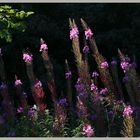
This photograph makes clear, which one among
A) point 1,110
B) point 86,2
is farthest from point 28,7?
point 1,110

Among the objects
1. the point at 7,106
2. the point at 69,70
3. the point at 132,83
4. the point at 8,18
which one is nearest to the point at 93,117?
the point at 132,83

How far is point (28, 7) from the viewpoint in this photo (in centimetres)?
887

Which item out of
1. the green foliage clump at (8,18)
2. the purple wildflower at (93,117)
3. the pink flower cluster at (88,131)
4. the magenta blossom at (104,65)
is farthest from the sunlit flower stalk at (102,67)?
the pink flower cluster at (88,131)

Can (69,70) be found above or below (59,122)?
above

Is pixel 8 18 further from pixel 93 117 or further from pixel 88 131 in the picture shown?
pixel 88 131

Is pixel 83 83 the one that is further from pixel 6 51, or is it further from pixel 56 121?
pixel 6 51

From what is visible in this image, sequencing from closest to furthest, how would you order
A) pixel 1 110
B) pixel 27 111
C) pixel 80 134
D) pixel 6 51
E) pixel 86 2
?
pixel 80 134, pixel 27 111, pixel 1 110, pixel 6 51, pixel 86 2

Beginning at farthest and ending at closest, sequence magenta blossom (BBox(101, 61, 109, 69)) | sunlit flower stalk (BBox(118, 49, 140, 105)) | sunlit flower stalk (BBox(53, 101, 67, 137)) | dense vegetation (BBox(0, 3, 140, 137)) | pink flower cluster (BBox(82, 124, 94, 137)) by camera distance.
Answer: magenta blossom (BBox(101, 61, 109, 69))
sunlit flower stalk (BBox(118, 49, 140, 105))
dense vegetation (BBox(0, 3, 140, 137))
sunlit flower stalk (BBox(53, 101, 67, 137))
pink flower cluster (BBox(82, 124, 94, 137))

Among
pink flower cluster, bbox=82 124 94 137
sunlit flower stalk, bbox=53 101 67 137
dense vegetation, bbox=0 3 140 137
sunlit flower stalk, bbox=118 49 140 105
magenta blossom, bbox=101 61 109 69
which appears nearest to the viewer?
pink flower cluster, bbox=82 124 94 137

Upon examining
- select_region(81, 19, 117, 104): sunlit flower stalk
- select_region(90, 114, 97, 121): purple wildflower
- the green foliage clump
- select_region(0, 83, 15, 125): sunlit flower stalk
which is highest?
the green foliage clump

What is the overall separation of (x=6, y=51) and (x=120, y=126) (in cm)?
351

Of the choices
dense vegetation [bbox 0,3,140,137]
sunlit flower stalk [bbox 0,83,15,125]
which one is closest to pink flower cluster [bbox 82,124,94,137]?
dense vegetation [bbox 0,3,140,137]

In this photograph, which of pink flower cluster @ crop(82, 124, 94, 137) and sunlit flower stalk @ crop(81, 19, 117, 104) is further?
sunlit flower stalk @ crop(81, 19, 117, 104)

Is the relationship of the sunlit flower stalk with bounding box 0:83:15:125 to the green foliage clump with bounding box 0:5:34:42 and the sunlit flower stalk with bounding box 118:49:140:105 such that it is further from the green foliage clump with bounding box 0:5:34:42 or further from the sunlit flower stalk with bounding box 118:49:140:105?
the sunlit flower stalk with bounding box 118:49:140:105
